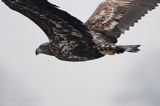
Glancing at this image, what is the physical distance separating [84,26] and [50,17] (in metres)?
0.78

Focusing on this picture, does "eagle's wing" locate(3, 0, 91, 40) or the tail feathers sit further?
the tail feathers

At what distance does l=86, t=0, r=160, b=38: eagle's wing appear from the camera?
73.3 ft

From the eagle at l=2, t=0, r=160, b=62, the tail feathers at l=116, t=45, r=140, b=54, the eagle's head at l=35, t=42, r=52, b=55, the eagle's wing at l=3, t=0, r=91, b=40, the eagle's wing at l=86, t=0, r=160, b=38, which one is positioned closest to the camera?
the eagle's wing at l=3, t=0, r=91, b=40

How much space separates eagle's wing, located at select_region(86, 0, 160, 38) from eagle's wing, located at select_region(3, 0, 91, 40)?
8.46 feet

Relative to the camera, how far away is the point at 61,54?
67.7 feet

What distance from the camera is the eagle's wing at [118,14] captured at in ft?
73.3

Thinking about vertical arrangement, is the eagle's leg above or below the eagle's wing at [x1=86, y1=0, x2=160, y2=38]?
below

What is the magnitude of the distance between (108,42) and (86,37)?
3.80 feet

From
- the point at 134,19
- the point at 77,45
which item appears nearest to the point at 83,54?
the point at 77,45

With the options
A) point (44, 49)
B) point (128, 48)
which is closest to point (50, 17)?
point (128, 48)

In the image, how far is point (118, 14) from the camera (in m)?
23.0

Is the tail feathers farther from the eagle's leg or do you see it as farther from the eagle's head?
the eagle's head

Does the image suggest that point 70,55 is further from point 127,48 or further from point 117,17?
point 117,17

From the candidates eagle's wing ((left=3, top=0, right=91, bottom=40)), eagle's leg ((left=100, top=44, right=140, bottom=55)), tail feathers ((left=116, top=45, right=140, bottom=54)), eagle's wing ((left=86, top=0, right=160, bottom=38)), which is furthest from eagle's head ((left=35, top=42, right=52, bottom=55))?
tail feathers ((left=116, top=45, right=140, bottom=54))
